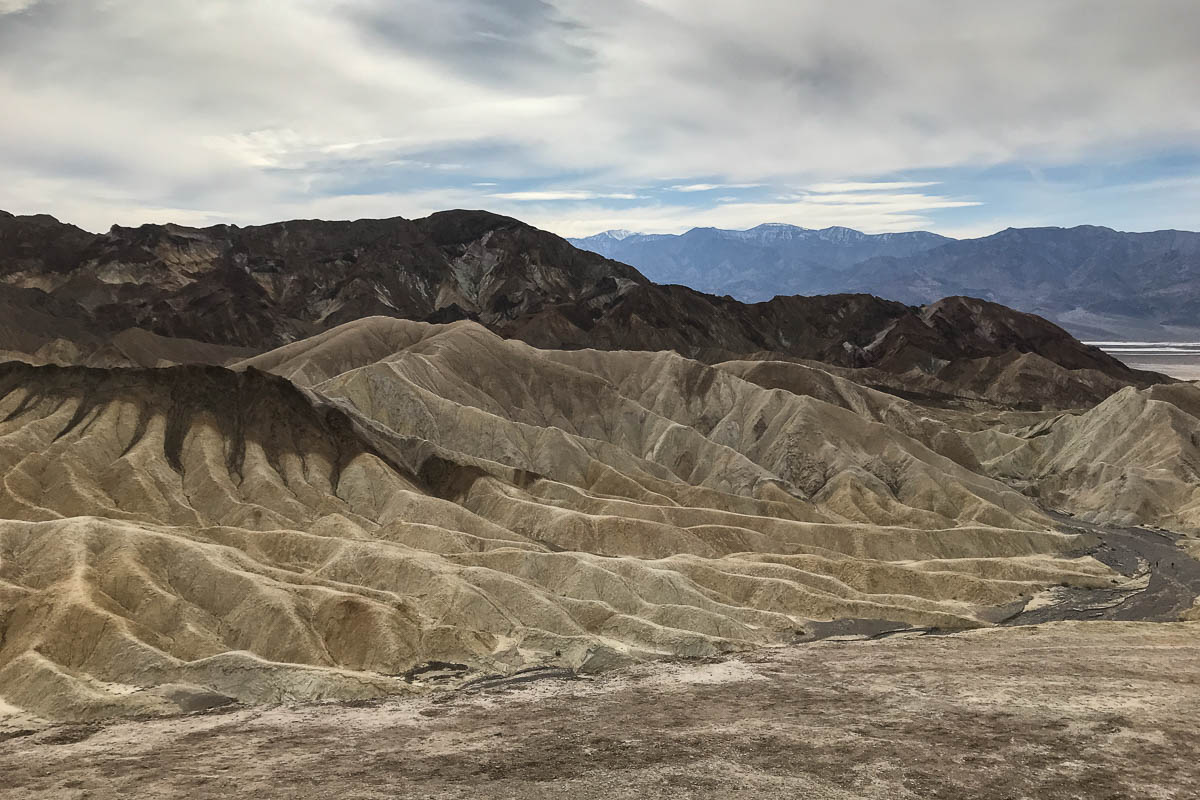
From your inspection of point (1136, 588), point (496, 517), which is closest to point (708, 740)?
point (496, 517)

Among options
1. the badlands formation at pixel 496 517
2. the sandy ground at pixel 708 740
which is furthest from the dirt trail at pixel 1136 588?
the sandy ground at pixel 708 740

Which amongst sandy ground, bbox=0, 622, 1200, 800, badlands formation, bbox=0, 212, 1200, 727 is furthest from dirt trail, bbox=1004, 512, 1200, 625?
sandy ground, bbox=0, 622, 1200, 800

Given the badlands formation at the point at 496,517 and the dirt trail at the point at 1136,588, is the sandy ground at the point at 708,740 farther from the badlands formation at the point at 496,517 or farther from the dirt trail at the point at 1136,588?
the dirt trail at the point at 1136,588

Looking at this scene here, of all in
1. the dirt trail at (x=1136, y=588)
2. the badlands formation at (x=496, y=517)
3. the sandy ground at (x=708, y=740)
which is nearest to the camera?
the sandy ground at (x=708, y=740)

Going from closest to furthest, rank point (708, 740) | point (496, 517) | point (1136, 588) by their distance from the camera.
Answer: point (708, 740) → point (1136, 588) → point (496, 517)

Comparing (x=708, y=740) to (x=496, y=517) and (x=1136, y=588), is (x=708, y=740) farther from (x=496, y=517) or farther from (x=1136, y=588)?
(x=1136, y=588)

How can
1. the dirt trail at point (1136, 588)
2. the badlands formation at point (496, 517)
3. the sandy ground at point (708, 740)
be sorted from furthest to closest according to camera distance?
the dirt trail at point (1136, 588) < the badlands formation at point (496, 517) < the sandy ground at point (708, 740)

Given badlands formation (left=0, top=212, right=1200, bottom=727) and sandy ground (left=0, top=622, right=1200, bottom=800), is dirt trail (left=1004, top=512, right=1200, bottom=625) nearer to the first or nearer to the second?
badlands formation (left=0, top=212, right=1200, bottom=727)
